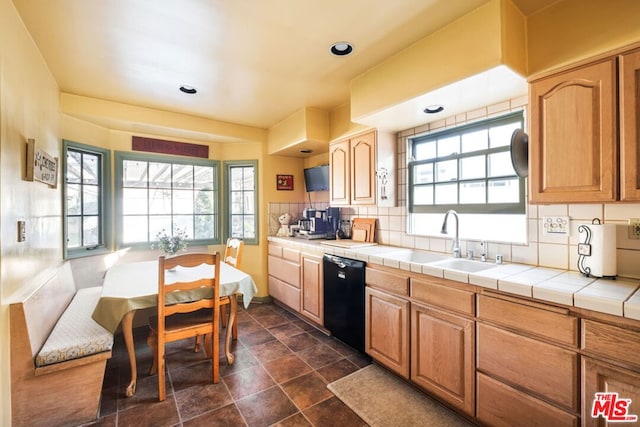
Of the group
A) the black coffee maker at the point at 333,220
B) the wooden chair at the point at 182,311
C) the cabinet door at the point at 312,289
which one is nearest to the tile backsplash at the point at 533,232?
the black coffee maker at the point at 333,220

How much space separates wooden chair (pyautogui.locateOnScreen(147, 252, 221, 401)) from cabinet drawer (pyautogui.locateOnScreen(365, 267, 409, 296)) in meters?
1.18

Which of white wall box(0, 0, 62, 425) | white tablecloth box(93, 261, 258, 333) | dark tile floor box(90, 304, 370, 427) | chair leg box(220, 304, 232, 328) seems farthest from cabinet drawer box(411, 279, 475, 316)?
white wall box(0, 0, 62, 425)

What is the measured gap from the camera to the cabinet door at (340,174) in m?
2.95

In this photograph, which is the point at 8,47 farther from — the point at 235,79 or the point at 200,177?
the point at 200,177

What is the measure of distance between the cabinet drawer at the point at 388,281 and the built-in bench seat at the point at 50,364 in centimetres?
184

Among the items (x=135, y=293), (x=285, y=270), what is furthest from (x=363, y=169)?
(x=135, y=293)

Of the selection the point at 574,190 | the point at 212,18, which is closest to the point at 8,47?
the point at 212,18

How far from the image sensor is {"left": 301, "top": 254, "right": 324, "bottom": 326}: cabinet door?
2.84 meters

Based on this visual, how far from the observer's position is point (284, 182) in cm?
404

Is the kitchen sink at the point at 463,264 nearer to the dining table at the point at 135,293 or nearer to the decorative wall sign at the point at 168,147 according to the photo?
the dining table at the point at 135,293

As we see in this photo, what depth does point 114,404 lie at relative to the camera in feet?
6.08

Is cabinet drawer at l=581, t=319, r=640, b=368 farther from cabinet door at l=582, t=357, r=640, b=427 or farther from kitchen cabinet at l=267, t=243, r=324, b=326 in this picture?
kitchen cabinet at l=267, t=243, r=324, b=326

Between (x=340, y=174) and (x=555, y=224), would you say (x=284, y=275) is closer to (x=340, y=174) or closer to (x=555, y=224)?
(x=340, y=174)

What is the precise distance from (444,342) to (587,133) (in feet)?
4.51
